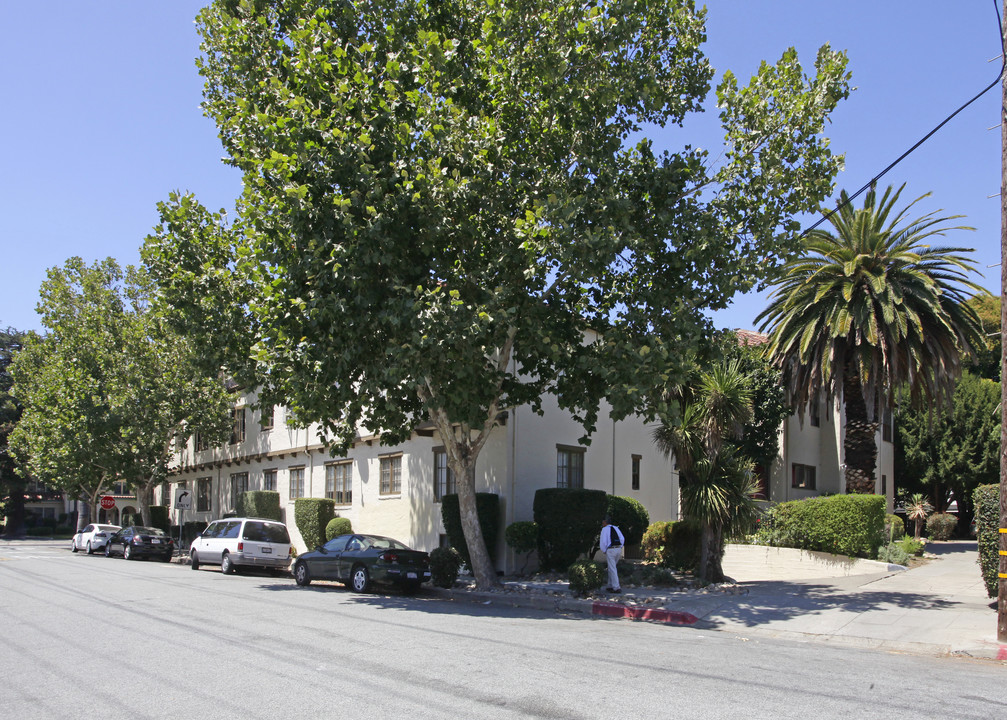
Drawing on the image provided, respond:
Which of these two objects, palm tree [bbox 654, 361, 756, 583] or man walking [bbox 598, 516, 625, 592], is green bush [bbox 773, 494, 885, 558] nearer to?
palm tree [bbox 654, 361, 756, 583]

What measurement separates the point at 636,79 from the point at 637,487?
13866mm

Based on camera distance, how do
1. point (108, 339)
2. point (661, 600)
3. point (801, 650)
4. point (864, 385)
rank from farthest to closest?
point (108, 339), point (864, 385), point (661, 600), point (801, 650)

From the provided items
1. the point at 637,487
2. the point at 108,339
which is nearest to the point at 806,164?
the point at 637,487

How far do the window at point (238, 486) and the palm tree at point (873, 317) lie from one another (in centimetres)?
2420

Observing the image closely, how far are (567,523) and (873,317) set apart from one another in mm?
9946

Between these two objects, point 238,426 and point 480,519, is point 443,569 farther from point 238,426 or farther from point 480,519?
point 238,426

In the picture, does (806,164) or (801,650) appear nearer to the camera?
(801,650)

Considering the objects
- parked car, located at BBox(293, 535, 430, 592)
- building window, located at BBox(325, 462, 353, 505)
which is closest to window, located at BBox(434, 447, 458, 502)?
parked car, located at BBox(293, 535, 430, 592)

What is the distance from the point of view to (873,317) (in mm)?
21469

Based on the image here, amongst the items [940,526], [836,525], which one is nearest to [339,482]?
[836,525]

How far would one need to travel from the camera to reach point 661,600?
1511cm

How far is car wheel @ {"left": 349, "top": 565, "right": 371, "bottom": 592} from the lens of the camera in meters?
17.9

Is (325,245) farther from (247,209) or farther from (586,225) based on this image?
(586,225)

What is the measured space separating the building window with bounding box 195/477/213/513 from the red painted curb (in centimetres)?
3047
